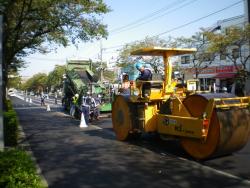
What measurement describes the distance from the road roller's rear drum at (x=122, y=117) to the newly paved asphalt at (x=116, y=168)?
345mm

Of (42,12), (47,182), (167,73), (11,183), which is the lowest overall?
(47,182)

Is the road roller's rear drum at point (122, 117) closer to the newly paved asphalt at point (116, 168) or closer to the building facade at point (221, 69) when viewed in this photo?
the newly paved asphalt at point (116, 168)

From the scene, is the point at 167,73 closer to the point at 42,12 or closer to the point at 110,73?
the point at 42,12

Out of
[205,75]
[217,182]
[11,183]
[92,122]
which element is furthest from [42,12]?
[205,75]

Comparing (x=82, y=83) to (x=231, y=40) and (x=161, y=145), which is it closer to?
(x=231, y=40)

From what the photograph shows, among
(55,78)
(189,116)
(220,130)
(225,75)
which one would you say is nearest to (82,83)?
(189,116)

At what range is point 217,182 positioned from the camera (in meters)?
7.19

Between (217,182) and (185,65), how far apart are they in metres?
41.9

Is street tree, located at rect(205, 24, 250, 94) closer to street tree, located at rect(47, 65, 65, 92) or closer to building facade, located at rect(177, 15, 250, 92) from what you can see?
building facade, located at rect(177, 15, 250, 92)

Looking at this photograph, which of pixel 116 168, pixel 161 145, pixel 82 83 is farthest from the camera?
pixel 82 83

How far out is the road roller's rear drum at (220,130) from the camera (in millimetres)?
8523

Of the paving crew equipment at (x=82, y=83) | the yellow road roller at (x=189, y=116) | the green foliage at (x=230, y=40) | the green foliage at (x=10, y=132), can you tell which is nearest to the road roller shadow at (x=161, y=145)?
the yellow road roller at (x=189, y=116)

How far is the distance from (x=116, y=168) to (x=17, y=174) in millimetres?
4217

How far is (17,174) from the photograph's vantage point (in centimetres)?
459
